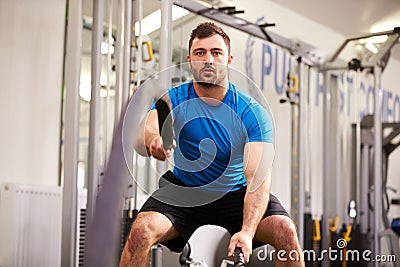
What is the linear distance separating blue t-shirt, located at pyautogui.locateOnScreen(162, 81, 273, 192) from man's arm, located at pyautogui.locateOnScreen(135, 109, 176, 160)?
82mm

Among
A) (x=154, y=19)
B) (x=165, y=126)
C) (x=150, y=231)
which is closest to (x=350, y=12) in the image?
(x=154, y=19)

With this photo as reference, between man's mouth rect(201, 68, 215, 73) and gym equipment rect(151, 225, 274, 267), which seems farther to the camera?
man's mouth rect(201, 68, 215, 73)

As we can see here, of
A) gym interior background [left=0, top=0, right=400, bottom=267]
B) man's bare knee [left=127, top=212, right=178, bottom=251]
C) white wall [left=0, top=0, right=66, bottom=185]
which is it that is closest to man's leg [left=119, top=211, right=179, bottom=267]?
man's bare knee [left=127, top=212, right=178, bottom=251]

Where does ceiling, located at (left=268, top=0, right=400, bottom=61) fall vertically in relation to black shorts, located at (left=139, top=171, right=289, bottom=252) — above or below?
above

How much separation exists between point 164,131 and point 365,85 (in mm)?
1553

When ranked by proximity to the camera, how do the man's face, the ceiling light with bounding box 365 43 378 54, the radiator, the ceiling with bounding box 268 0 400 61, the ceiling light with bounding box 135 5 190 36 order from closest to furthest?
the man's face < the ceiling light with bounding box 135 5 190 36 < the ceiling with bounding box 268 0 400 61 < the ceiling light with bounding box 365 43 378 54 < the radiator

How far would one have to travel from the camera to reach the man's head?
134 inches

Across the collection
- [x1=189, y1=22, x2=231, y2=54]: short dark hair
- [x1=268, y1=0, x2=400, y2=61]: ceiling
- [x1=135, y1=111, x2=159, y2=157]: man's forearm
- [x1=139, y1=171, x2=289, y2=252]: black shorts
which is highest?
[x1=268, y1=0, x2=400, y2=61]: ceiling

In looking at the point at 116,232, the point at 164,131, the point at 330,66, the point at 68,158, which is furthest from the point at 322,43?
the point at 116,232

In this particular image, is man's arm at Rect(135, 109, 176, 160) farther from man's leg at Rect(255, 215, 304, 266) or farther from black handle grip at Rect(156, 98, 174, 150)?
man's leg at Rect(255, 215, 304, 266)

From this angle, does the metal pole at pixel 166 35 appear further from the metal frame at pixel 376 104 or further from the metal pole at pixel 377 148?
the metal pole at pixel 377 148

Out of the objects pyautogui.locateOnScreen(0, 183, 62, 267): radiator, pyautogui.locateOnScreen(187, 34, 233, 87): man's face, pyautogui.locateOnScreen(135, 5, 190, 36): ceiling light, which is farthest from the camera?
pyautogui.locateOnScreen(0, 183, 62, 267): radiator

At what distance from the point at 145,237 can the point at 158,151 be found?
40 cm

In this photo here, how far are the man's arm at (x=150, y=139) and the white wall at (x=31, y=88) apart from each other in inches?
54.9
